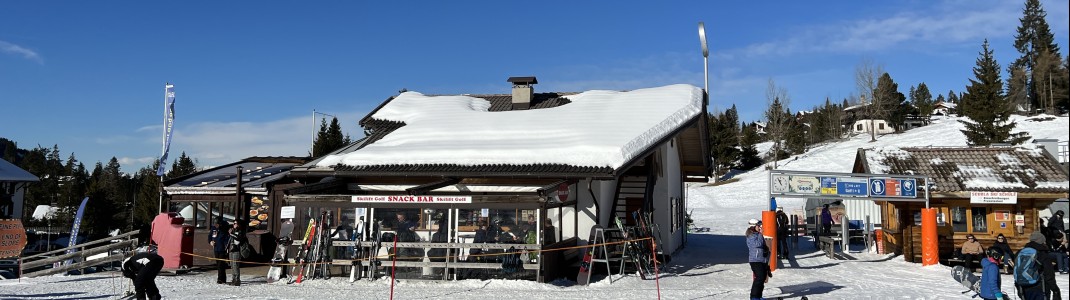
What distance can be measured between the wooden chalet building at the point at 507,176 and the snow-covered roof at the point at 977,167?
545cm

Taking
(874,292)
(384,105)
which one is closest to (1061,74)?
(874,292)

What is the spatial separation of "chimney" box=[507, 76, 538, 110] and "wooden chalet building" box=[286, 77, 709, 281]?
1.04m

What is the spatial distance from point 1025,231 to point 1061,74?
55.7 ft

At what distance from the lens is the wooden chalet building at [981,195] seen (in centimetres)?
1839

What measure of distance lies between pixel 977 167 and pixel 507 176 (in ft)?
42.0

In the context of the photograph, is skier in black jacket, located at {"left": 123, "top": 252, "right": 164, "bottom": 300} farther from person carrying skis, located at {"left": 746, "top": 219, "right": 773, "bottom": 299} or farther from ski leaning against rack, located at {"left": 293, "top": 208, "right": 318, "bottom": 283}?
person carrying skis, located at {"left": 746, "top": 219, "right": 773, "bottom": 299}

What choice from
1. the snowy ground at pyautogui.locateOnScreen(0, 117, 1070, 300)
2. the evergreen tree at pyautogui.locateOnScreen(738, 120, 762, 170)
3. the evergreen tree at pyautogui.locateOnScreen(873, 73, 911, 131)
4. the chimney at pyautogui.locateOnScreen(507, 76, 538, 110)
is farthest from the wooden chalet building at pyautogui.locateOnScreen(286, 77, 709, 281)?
the evergreen tree at pyautogui.locateOnScreen(873, 73, 911, 131)

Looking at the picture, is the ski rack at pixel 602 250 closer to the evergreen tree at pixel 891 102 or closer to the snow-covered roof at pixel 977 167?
the snow-covered roof at pixel 977 167

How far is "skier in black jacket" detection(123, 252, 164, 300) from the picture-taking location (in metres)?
11.1

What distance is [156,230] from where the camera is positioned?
17.5 meters

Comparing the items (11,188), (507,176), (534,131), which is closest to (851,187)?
(534,131)

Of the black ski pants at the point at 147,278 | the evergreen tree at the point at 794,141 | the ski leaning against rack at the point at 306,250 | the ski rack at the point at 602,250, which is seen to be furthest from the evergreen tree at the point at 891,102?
the black ski pants at the point at 147,278

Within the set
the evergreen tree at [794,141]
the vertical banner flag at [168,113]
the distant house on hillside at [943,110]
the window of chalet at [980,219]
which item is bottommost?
the window of chalet at [980,219]

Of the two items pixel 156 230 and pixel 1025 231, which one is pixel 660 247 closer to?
pixel 1025 231
